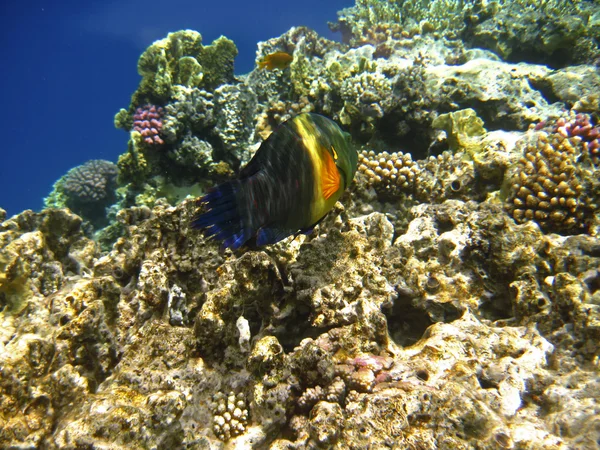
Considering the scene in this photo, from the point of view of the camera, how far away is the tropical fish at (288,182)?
1.88 metres

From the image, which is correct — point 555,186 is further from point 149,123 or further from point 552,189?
point 149,123

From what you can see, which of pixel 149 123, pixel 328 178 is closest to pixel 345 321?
pixel 328 178

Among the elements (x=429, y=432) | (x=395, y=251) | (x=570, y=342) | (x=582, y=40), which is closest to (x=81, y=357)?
(x=429, y=432)

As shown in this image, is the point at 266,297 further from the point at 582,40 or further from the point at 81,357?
the point at 582,40

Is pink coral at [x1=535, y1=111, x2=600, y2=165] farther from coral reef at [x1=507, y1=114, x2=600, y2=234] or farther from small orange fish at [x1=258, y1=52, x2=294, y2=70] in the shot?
small orange fish at [x1=258, y1=52, x2=294, y2=70]

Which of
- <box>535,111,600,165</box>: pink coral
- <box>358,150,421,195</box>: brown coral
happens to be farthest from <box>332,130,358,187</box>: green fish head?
<box>535,111,600,165</box>: pink coral

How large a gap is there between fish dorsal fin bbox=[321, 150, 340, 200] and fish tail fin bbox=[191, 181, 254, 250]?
0.51m

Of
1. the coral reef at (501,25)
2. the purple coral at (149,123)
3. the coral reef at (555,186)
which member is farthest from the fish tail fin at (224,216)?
the coral reef at (501,25)

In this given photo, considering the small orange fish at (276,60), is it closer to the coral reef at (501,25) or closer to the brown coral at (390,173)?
the brown coral at (390,173)

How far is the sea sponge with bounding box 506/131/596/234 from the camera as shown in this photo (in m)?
3.68

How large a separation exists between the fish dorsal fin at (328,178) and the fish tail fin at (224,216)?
20.2 inches

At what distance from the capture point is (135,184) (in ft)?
22.5

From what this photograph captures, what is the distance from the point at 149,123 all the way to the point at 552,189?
22.3 feet

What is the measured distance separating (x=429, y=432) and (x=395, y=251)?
1801mm
